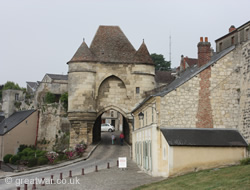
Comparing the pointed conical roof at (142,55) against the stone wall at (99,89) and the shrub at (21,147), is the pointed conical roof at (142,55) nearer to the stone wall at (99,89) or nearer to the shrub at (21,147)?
the stone wall at (99,89)

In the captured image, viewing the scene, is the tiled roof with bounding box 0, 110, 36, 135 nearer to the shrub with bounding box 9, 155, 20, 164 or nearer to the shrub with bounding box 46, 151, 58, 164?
the shrub with bounding box 9, 155, 20, 164

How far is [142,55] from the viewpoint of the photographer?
1876 inches

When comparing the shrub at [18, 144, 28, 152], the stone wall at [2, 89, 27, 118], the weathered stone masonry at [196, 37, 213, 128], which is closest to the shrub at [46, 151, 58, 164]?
the weathered stone masonry at [196, 37, 213, 128]

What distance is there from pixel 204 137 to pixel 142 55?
24.5 meters

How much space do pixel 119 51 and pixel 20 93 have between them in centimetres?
2523

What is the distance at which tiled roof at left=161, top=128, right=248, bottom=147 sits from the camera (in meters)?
23.5

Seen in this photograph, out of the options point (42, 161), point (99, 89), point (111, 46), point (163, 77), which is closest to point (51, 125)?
point (99, 89)

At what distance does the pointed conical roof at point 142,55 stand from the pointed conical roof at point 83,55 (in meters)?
4.63

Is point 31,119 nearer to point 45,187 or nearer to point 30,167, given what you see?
point 30,167

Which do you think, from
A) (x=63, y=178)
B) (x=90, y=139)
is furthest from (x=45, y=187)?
(x=90, y=139)

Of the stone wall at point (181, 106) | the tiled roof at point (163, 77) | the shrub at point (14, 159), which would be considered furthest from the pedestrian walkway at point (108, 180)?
the tiled roof at point (163, 77)

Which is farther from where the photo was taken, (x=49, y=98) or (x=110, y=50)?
(x=49, y=98)

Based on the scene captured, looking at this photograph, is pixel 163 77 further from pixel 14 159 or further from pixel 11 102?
pixel 14 159

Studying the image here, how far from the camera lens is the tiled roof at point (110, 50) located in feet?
151
